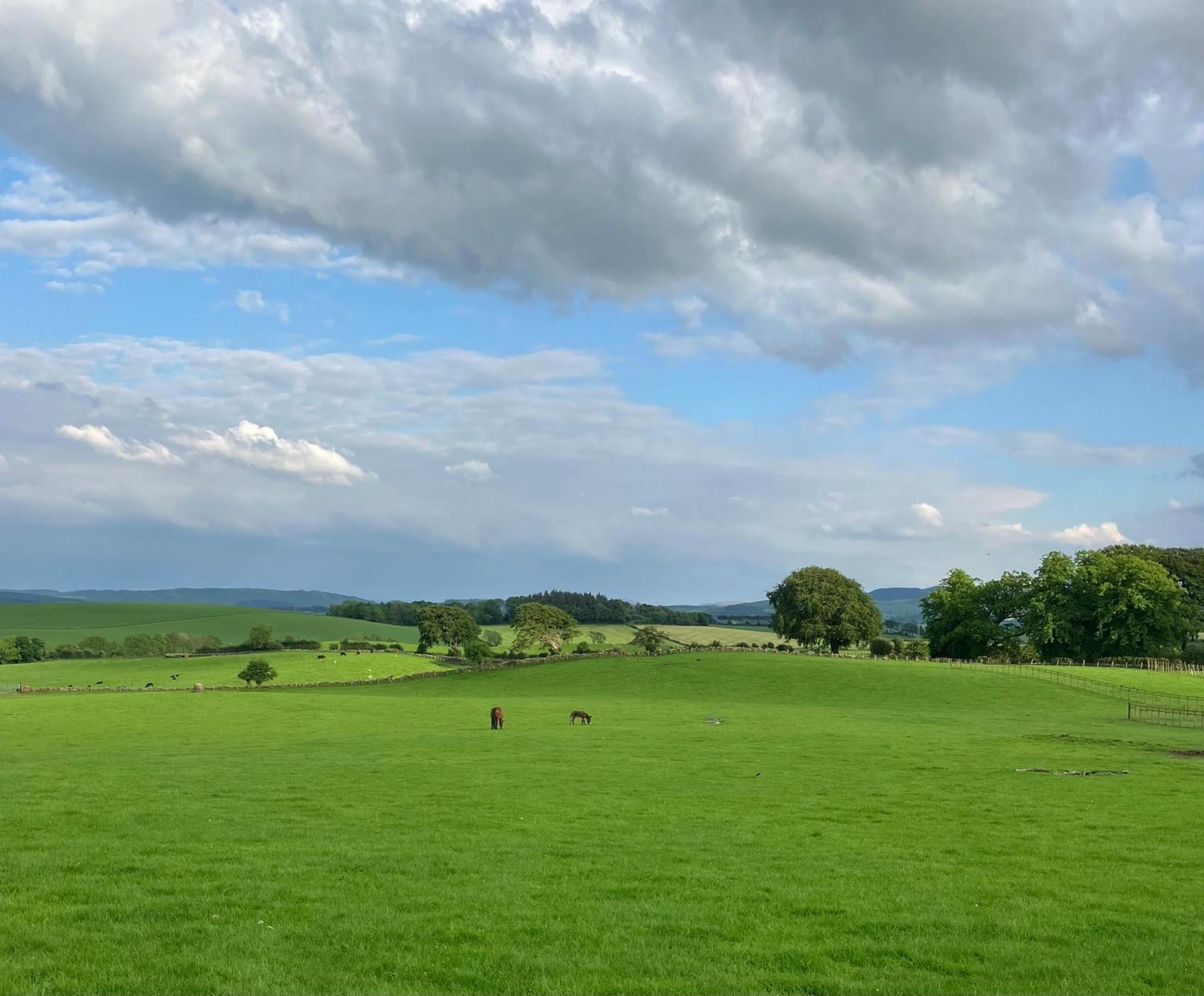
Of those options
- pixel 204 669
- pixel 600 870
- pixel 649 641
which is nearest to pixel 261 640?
pixel 204 669

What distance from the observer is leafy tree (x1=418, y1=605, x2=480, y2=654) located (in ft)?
479

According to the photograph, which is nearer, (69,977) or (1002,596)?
(69,977)

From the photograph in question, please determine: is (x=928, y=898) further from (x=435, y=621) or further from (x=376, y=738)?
(x=435, y=621)

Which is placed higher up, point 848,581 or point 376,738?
point 848,581

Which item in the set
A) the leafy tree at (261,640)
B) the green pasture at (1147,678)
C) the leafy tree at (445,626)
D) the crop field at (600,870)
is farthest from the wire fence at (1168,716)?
the leafy tree at (261,640)

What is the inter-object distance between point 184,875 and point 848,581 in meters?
→ 115

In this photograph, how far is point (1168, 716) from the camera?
6138 cm

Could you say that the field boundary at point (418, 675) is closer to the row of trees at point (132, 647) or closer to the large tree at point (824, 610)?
the large tree at point (824, 610)

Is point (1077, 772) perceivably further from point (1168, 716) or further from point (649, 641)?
point (649, 641)

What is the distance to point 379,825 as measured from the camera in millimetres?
19359

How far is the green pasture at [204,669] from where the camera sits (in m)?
98.1

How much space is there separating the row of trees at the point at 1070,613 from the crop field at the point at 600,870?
256ft

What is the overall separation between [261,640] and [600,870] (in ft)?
430

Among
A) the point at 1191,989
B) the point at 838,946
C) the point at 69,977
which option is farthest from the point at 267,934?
the point at 1191,989
